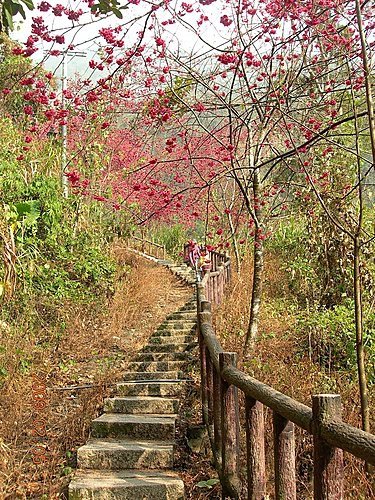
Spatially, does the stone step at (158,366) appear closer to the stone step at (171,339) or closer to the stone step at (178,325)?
the stone step at (171,339)

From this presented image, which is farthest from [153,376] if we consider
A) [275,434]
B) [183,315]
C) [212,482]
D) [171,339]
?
[275,434]

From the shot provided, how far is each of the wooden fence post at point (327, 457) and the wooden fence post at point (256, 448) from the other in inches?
39.8

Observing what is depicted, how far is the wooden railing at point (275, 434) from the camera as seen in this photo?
2.41 m

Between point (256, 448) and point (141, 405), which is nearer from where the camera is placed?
point (256, 448)

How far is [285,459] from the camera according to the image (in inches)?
116

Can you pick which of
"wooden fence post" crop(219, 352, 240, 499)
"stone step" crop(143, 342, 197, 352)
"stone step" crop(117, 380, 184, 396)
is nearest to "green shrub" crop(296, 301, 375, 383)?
"stone step" crop(143, 342, 197, 352)

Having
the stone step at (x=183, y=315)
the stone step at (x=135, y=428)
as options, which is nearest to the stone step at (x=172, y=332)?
the stone step at (x=183, y=315)

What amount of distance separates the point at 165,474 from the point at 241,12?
4.20 metres

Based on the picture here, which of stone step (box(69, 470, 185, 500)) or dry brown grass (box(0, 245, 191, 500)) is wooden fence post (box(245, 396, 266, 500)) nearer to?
stone step (box(69, 470, 185, 500))

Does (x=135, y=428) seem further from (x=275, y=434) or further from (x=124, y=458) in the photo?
(x=275, y=434)

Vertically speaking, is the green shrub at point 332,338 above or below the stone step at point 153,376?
above

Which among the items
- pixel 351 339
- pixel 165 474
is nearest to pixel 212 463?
pixel 165 474

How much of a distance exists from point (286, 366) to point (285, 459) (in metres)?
4.12

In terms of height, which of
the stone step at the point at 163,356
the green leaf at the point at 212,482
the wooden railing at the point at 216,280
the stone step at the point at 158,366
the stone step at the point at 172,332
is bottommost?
the green leaf at the point at 212,482
